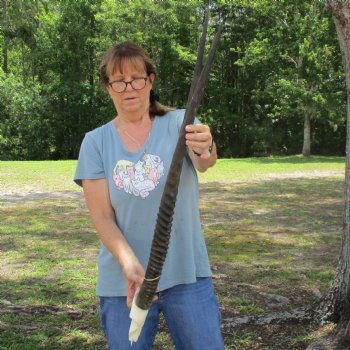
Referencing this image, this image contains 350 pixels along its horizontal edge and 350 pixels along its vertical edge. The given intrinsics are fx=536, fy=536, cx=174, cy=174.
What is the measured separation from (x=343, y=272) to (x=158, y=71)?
2576 centimetres

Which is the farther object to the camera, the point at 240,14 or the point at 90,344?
the point at 240,14

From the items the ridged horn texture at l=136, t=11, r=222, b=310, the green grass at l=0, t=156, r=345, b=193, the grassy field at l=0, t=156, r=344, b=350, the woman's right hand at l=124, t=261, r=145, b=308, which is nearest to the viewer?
the ridged horn texture at l=136, t=11, r=222, b=310

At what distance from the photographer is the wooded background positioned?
2797 cm

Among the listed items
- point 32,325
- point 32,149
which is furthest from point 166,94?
point 32,325

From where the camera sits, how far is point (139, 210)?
218 cm

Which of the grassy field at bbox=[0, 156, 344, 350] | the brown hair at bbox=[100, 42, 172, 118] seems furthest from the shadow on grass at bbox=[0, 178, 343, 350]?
the brown hair at bbox=[100, 42, 172, 118]

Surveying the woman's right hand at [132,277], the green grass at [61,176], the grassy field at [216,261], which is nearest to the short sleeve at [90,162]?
the woman's right hand at [132,277]

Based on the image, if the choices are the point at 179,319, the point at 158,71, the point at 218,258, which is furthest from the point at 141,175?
the point at 158,71

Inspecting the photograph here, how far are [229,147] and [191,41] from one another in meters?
7.28

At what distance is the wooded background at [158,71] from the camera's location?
2797 centimetres

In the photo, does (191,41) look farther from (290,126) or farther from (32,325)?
(32,325)

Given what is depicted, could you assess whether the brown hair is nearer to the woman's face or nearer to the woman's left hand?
the woman's face

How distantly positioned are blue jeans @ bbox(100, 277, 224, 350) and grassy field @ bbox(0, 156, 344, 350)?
6.01ft

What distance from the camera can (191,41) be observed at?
32.6 m
